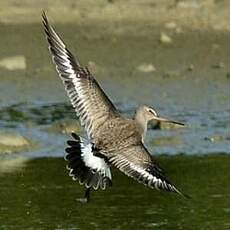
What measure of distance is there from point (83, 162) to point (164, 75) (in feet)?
25.7

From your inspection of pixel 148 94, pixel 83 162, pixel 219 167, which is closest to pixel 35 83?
pixel 148 94

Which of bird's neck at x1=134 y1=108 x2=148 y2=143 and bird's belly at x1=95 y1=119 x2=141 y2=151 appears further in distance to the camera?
bird's neck at x1=134 y1=108 x2=148 y2=143

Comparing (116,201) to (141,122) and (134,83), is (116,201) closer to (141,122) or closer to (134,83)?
(141,122)

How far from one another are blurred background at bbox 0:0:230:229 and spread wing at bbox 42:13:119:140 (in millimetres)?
897

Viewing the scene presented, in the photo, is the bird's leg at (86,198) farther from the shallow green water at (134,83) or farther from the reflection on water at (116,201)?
the shallow green water at (134,83)

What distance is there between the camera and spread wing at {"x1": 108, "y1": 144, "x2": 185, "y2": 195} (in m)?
9.54

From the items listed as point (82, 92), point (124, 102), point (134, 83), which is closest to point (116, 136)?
point (82, 92)

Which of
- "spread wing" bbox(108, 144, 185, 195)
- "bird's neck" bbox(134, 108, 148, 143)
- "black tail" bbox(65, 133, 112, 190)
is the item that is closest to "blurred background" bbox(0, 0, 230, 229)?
"black tail" bbox(65, 133, 112, 190)

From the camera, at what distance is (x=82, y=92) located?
1036cm

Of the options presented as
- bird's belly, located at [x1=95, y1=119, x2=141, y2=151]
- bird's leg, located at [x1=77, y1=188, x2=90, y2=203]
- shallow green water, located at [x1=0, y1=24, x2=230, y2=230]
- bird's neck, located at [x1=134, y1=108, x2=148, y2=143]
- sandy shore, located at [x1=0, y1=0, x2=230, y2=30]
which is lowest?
sandy shore, located at [x1=0, y1=0, x2=230, y2=30]

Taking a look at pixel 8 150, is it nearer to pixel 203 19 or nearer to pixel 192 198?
pixel 192 198

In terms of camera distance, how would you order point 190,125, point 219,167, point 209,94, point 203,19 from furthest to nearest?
1. point 203,19
2. point 209,94
3. point 190,125
4. point 219,167

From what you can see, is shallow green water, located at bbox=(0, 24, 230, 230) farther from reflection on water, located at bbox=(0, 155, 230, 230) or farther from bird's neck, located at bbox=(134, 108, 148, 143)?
bird's neck, located at bbox=(134, 108, 148, 143)

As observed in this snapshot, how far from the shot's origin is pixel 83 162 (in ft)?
32.6
